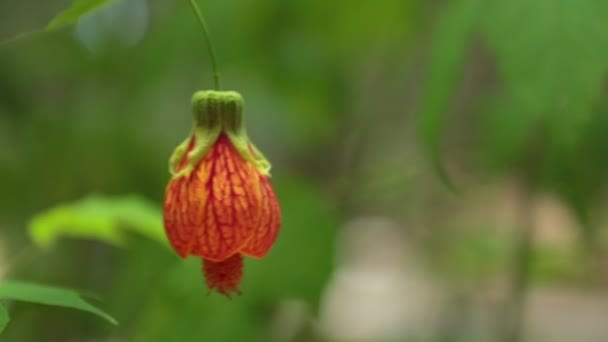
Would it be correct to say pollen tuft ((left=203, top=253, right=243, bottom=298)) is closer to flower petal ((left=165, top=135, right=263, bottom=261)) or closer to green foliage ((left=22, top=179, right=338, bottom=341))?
flower petal ((left=165, top=135, right=263, bottom=261))

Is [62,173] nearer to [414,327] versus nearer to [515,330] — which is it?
[515,330]

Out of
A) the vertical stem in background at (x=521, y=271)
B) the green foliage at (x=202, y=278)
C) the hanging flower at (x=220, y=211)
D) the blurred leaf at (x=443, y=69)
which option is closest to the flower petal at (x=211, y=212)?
the hanging flower at (x=220, y=211)

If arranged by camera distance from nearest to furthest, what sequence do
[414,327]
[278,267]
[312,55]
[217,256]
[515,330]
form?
1. [217,256]
2. [278,267]
3. [515,330]
4. [312,55]
5. [414,327]

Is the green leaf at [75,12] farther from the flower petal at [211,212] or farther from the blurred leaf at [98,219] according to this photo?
the blurred leaf at [98,219]

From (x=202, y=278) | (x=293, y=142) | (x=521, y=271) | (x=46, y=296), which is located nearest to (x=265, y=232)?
(x=46, y=296)

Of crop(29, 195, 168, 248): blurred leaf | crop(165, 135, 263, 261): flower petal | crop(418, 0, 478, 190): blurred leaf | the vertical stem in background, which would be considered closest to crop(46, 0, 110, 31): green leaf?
crop(165, 135, 263, 261): flower petal

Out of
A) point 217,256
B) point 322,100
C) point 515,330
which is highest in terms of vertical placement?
point 322,100

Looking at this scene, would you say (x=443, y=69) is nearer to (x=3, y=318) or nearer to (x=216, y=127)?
(x=216, y=127)

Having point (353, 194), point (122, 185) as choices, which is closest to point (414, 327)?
point (353, 194)
